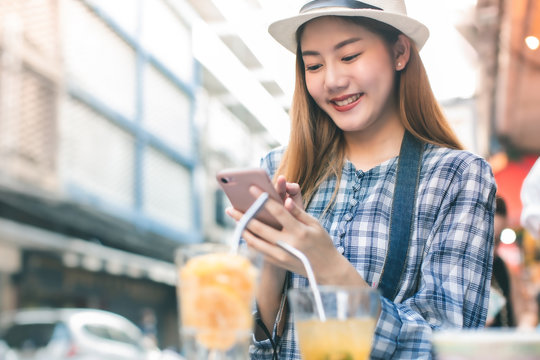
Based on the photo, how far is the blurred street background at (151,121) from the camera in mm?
5414

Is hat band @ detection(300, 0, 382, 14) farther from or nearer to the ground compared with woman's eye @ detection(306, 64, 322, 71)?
farther from the ground

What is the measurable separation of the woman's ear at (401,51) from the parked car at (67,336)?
20.0 feet

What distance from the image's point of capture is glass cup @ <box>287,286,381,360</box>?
2.26ft

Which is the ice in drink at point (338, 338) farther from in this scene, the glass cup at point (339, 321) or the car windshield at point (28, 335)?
the car windshield at point (28, 335)

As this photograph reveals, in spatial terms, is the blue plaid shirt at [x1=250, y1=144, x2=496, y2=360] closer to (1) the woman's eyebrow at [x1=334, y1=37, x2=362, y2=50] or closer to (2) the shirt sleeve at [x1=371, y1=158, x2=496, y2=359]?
(2) the shirt sleeve at [x1=371, y1=158, x2=496, y2=359]

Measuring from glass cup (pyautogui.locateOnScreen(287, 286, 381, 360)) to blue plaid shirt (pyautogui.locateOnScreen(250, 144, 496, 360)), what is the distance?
9.3 inches

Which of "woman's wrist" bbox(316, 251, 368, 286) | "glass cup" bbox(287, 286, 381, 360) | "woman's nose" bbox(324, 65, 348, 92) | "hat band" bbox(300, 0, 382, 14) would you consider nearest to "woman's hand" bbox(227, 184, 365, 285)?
"woman's wrist" bbox(316, 251, 368, 286)

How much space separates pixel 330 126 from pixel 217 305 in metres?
0.84

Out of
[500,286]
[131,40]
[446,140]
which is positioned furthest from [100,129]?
[446,140]

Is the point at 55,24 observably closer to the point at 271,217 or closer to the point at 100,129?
the point at 100,129

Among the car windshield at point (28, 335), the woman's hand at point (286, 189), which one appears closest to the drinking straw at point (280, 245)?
the woman's hand at point (286, 189)

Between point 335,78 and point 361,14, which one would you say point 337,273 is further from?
point 361,14

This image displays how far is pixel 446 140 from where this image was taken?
1329 mm

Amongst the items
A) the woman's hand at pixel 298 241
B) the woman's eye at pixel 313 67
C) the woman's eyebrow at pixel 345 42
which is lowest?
the woman's hand at pixel 298 241
